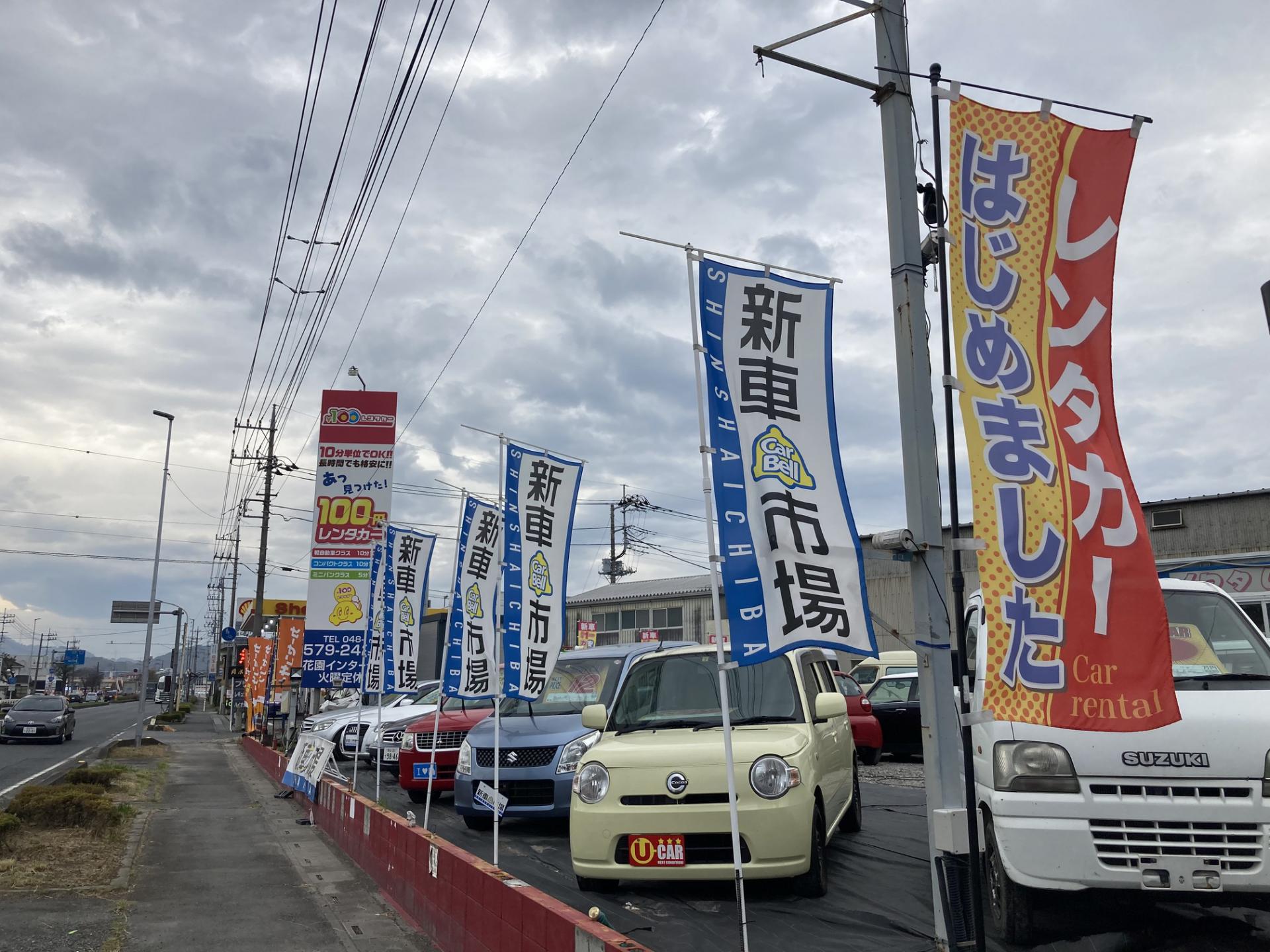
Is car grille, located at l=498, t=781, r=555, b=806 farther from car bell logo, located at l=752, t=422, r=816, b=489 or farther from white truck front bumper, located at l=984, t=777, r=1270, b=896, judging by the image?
car bell logo, located at l=752, t=422, r=816, b=489

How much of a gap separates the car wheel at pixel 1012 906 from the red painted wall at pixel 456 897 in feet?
6.07

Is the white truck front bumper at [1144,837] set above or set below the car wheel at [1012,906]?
above

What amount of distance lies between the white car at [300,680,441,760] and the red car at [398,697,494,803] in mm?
4255

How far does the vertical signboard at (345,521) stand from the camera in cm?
1619

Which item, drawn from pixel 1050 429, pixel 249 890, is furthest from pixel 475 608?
pixel 1050 429

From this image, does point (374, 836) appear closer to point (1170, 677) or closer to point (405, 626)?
point (405, 626)

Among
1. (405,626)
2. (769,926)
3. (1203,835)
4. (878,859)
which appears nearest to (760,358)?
(1203,835)

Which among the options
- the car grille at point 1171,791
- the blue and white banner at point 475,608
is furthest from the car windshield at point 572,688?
the car grille at point 1171,791

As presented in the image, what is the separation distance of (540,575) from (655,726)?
1.82 m

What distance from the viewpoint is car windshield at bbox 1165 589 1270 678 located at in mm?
5035

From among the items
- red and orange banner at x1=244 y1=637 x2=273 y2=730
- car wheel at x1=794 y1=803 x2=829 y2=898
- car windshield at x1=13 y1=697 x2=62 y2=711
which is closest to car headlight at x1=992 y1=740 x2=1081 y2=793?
car wheel at x1=794 y1=803 x2=829 y2=898

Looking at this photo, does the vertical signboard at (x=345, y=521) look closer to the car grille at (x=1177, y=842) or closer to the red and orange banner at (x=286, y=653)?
the red and orange banner at (x=286, y=653)

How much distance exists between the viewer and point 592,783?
6.26m

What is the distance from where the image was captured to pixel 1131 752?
4.37m
